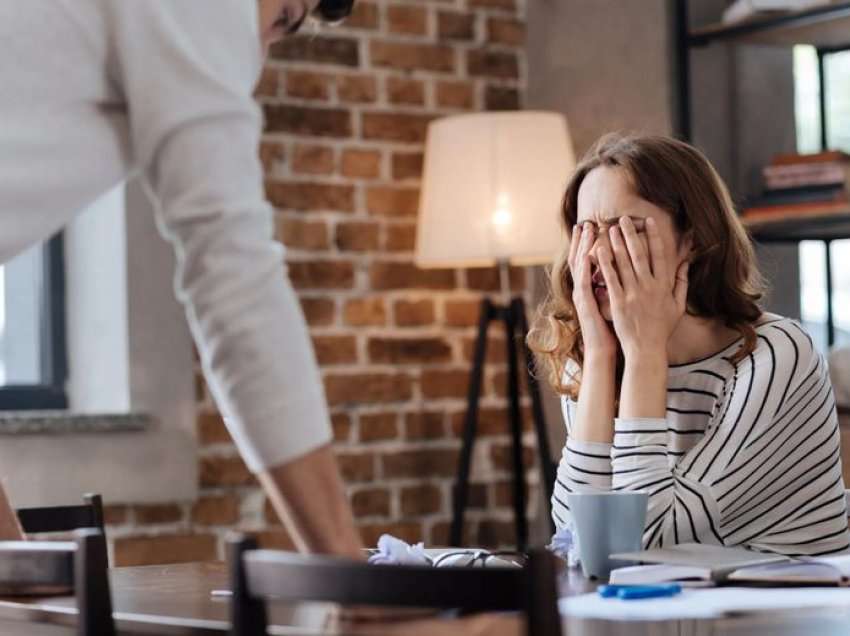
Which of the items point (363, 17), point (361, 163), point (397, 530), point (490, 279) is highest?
point (363, 17)

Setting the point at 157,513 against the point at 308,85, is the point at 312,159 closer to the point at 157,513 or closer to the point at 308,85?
the point at 308,85

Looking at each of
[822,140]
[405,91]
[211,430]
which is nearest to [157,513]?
[211,430]

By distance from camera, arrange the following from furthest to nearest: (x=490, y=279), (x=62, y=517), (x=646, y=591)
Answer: (x=490, y=279)
(x=62, y=517)
(x=646, y=591)

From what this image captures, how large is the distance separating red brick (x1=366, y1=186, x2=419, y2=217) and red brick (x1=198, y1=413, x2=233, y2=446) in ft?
2.06

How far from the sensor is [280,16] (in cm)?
123

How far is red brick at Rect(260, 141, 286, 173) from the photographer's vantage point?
3.47 metres

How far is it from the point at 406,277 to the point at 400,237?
96 mm

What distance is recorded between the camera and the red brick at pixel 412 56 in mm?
3643

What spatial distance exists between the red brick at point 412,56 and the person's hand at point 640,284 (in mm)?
1741

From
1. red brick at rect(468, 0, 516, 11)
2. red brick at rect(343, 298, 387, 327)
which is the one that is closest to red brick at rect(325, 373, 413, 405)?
red brick at rect(343, 298, 387, 327)

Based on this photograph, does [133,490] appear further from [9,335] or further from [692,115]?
[692,115]

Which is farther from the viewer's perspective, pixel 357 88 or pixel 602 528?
pixel 357 88

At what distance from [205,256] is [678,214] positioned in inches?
42.1

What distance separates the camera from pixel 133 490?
3248 mm
